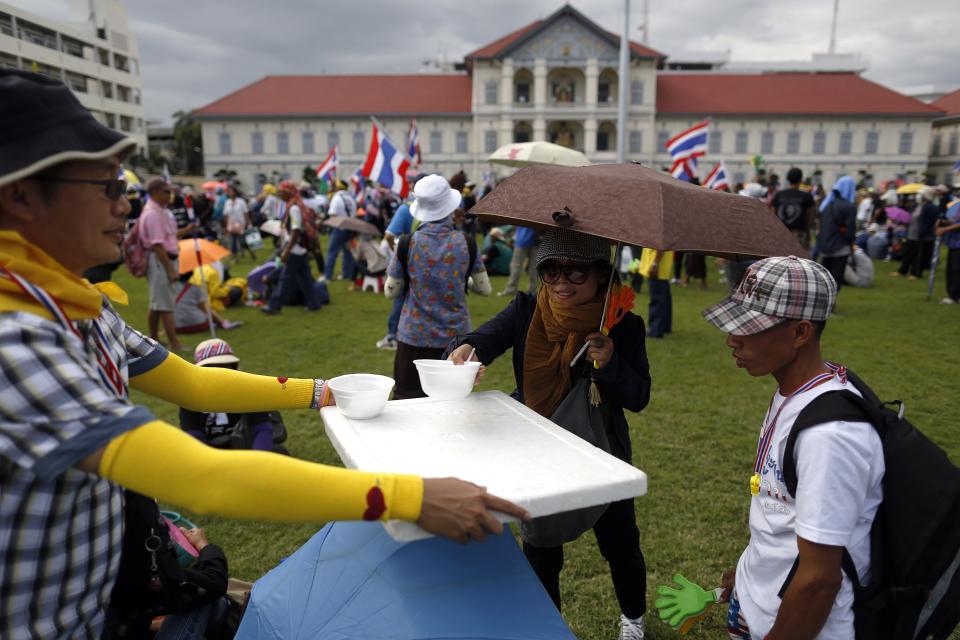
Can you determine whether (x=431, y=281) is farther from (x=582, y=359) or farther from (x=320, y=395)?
(x=320, y=395)

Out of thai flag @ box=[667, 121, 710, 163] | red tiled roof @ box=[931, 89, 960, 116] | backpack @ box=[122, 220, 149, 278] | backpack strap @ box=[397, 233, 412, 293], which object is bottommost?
backpack @ box=[122, 220, 149, 278]

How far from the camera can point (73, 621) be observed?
1287 millimetres

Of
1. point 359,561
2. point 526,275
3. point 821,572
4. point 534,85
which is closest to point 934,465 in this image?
point 821,572

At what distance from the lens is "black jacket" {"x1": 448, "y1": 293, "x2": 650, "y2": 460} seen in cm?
220

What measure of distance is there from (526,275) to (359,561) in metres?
11.5

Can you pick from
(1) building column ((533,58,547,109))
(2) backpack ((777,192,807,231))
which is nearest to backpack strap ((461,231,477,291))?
(2) backpack ((777,192,807,231))

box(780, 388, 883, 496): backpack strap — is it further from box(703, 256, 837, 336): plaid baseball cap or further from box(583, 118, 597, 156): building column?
box(583, 118, 597, 156): building column

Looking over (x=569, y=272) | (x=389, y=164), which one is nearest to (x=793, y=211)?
(x=389, y=164)

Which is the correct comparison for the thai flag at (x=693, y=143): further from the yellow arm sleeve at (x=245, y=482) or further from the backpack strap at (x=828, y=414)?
the yellow arm sleeve at (x=245, y=482)

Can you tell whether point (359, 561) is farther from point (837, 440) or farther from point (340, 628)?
point (837, 440)

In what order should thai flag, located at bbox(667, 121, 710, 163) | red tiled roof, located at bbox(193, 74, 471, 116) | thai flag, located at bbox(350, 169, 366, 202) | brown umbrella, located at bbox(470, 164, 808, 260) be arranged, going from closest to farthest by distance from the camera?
brown umbrella, located at bbox(470, 164, 808, 260), thai flag, located at bbox(667, 121, 710, 163), thai flag, located at bbox(350, 169, 366, 202), red tiled roof, located at bbox(193, 74, 471, 116)

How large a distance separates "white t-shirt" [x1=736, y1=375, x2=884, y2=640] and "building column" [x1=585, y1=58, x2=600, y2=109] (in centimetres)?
5097

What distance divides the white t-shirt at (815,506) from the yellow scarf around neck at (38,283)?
163 cm

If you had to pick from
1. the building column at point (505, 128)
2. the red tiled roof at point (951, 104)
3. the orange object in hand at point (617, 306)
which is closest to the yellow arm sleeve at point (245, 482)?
the orange object in hand at point (617, 306)
